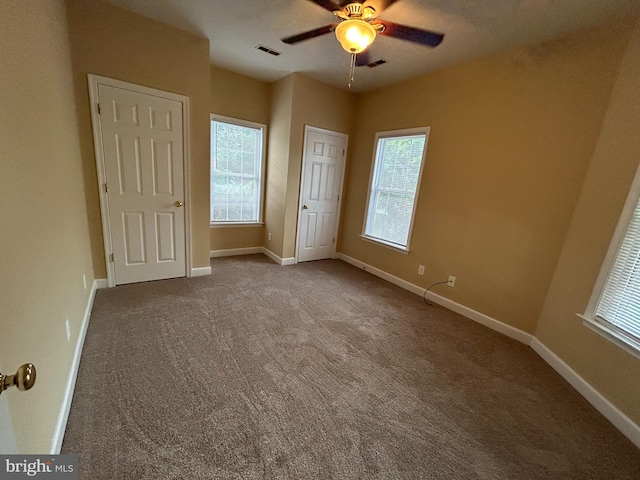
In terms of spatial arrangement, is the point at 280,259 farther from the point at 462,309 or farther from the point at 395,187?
the point at 462,309

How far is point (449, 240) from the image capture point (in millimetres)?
3113

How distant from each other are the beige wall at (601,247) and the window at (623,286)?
0.16ft

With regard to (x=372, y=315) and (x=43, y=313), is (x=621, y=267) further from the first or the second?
(x=43, y=313)

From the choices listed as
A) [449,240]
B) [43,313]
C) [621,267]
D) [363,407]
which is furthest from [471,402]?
[43,313]

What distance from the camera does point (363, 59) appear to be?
2902 millimetres

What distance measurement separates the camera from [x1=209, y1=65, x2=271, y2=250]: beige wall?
370cm

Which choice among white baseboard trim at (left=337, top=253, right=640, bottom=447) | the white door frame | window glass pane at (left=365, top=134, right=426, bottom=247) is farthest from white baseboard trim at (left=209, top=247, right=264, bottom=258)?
white baseboard trim at (left=337, top=253, right=640, bottom=447)

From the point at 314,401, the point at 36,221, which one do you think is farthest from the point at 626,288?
the point at 36,221

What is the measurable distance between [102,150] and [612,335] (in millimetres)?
4431

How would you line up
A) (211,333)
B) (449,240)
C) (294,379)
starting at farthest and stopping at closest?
(449,240) < (211,333) < (294,379)

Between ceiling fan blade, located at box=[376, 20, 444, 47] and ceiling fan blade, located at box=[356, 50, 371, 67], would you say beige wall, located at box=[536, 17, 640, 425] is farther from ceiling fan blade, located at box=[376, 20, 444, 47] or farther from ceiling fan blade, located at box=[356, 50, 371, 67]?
ceiling fan blade, located at box=[356, 50, 371, 67]

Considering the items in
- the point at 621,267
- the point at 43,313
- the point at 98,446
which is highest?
the point at 621,267

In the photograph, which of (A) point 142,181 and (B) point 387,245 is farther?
(B) point 387,245

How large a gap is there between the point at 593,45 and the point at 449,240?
1.92m
